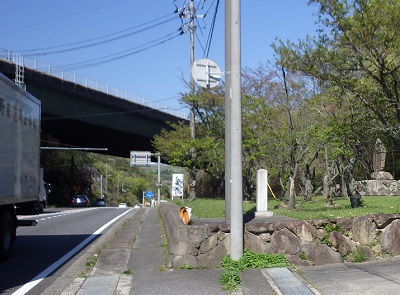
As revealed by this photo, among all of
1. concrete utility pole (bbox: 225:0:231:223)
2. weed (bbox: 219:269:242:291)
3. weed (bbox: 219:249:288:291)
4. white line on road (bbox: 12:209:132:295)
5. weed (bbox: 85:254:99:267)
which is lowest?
white line on road (bbox: 12:209:132:295)

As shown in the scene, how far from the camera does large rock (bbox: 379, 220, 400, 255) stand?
9906mm

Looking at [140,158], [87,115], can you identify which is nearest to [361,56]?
[87,115]

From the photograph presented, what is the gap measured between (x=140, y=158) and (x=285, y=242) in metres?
41.6

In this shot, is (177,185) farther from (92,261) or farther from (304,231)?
(304,231)

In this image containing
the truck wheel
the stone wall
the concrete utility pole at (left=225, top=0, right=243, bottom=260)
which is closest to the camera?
the concrete utility pole at (left=225, top=0, right=243, bottom=260)

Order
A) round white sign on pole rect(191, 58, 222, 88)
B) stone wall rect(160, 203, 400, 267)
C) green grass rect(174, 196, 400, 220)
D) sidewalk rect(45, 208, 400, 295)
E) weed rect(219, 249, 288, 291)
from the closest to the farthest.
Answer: sidewalk rect(45, 208, 400, 295), weed rect(219, 249, 288, 291), stone wall rect(160, 203, 400, 267), round white sign on pole rect(191, 58, 222, 88), green grass rect(174, 196, 400, 220)

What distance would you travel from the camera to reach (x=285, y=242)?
9547mm

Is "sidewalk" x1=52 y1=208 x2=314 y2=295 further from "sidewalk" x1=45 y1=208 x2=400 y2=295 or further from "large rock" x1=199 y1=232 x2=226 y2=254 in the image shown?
"large rock" x1=199 y1=232 x2=226 y2=254

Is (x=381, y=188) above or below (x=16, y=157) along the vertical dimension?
below

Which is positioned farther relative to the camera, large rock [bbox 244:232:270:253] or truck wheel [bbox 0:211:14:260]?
truck wheel [bbox 0:211:14:260]

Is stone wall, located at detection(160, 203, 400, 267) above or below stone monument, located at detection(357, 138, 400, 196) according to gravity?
below

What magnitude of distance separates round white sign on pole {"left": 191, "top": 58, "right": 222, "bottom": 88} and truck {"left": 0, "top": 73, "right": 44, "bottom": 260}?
12.1 feet

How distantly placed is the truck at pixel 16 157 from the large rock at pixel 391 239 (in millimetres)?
7127

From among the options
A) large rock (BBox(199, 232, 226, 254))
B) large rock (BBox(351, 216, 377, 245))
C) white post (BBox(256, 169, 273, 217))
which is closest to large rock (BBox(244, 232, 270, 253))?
large rock (BBox(199, 232, 226, 254))
